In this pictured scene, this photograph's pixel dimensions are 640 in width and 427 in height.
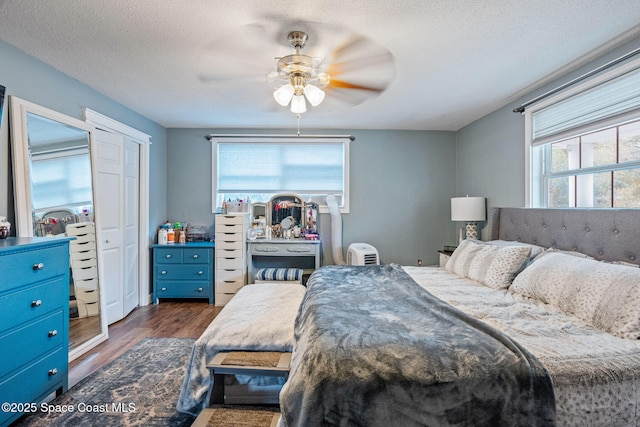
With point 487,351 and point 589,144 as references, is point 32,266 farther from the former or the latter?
point 589,144

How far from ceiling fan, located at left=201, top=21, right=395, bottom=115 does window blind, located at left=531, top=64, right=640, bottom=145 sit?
1410 mm

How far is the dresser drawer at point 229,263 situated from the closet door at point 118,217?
0.96m

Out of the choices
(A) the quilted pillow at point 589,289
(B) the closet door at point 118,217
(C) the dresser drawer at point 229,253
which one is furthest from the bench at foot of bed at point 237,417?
(C) the dresser drawer at point 229,253

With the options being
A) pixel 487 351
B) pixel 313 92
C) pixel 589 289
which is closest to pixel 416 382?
pixel 487 351

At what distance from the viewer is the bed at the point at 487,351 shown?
111 cm

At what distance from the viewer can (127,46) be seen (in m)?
2.20

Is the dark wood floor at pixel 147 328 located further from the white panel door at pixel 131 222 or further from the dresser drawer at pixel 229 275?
the dresser drawer at pixel 229 275

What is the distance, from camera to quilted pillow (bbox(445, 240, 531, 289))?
2.28m

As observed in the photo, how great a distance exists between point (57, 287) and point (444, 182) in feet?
14.3

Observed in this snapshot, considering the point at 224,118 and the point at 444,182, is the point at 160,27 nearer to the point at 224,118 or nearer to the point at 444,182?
the point at 224,118

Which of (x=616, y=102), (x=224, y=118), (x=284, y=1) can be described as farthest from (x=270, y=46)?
(x=616, y=102)

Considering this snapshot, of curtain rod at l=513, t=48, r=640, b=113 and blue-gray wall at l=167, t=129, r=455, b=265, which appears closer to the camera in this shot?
curtain rod at l=513, t=48, r=640, b=113

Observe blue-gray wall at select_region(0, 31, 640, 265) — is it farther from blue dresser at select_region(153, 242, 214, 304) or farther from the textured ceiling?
the textured ceiling

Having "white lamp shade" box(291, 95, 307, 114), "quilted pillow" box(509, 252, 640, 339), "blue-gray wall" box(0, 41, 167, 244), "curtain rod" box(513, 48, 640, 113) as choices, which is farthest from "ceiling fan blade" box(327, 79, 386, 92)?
"blue-gray wall" box(0, 41, 167, 244)
